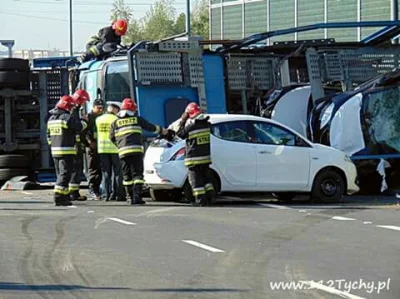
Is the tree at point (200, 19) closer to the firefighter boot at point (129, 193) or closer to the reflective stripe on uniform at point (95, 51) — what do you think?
the reflective stripe on uniform at point (95, 51)

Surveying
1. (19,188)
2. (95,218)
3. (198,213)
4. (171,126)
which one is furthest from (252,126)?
(19,188)

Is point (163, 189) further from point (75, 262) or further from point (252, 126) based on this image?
point (75, 262)

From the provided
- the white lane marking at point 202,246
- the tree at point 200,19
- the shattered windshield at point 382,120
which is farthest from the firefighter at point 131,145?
the tree at point 200,19

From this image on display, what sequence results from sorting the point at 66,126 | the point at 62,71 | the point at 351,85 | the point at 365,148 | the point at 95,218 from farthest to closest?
the point at 62,71 < the point at 351,85 < the point at 365,148 < the point at 66,126 < the point at 95,218

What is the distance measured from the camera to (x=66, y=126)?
54.6 ft

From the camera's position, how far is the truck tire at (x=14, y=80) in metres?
21.1

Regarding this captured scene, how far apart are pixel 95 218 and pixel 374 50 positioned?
9.09 meters

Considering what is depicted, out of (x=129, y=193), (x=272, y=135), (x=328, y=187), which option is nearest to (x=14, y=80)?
(x=129, y=193)

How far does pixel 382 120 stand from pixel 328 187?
2.34 m

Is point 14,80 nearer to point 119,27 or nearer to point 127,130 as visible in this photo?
point 119,27

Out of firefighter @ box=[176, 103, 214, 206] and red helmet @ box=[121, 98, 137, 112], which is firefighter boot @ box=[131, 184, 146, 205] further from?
red helmet @ box=[121, 98, 137, 112]

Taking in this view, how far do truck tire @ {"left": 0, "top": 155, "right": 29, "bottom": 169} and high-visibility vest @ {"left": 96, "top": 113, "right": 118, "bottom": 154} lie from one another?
4.61 metres

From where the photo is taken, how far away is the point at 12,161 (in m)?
21.3

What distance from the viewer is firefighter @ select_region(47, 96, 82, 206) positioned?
16.4m
